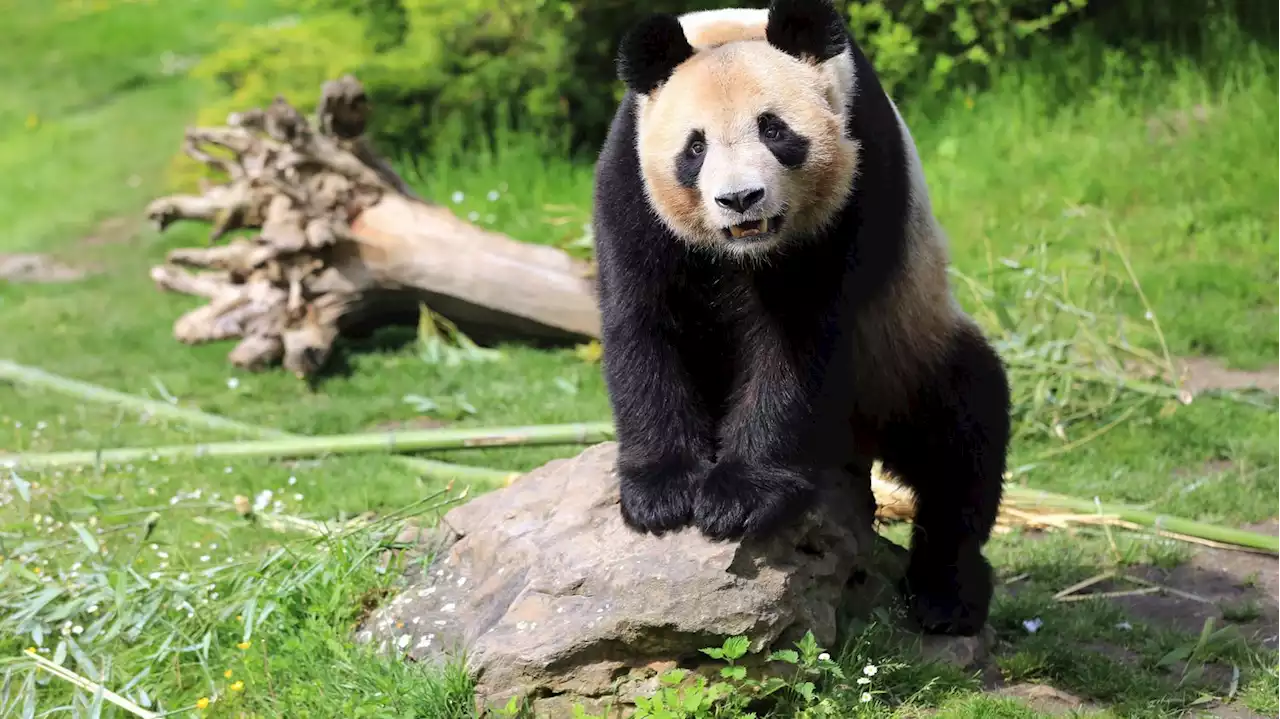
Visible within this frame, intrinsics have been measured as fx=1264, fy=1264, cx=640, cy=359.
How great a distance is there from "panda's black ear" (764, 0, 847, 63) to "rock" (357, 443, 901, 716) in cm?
138

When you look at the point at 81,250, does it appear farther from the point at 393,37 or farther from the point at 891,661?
the point at 891,661

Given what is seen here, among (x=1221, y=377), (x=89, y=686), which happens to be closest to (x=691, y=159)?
(x=89, y=686)

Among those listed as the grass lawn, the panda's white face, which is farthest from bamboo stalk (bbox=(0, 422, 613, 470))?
the panda's white face

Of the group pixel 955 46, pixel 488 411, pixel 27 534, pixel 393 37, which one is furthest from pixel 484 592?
pixel 393 37

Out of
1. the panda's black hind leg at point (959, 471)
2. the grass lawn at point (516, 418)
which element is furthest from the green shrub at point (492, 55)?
the panda's black hind leg at point (959, 471)

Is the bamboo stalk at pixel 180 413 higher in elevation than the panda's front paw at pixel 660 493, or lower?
lower

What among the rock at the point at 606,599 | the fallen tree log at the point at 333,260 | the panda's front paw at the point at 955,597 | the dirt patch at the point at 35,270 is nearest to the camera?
the rock at the point at 606,599

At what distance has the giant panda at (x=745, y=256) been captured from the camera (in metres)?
3.58

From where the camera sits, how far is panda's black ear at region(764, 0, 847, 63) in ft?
11.8

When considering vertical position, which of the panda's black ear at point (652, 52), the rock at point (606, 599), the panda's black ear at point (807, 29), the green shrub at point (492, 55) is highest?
the panda's black ear at point (807, 29)

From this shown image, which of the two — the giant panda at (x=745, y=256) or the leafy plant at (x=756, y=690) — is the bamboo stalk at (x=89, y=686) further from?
the giant panda at (x=745, y=256)

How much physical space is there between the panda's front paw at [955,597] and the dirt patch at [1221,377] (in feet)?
9.79

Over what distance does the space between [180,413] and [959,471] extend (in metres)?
4.73

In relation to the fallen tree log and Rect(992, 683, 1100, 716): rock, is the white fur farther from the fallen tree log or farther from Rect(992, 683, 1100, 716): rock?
the fallen tree log
